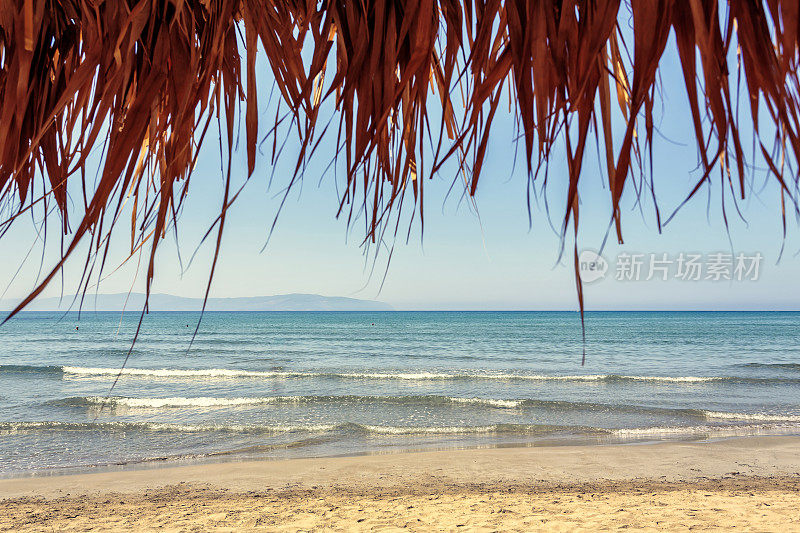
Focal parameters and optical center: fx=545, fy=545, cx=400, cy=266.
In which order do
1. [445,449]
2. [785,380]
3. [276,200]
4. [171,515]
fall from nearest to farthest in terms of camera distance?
1. [276,200]
2. [171,515]
3. [445,449]
4. [785,380]

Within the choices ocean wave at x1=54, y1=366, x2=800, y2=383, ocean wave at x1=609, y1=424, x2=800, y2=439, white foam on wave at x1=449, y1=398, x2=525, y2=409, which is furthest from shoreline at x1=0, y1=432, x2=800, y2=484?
ocean wave at x1=54, y1=366, x2=800, y2=383

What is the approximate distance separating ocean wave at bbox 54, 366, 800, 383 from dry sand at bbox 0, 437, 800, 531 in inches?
296

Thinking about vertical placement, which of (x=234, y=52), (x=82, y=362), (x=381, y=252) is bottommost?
(x=82, y=362)

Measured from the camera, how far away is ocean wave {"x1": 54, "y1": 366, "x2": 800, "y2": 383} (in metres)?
15.8

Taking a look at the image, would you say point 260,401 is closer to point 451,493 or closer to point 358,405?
point 358,405

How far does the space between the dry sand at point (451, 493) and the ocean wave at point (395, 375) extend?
7509 mm

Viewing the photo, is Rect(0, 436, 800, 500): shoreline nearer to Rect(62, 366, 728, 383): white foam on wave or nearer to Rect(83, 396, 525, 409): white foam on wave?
Rect(83, 396, 525, 409): white foam on wave

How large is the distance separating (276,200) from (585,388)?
14.8 meters

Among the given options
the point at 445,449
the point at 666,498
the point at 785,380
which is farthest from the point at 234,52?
the point at 785,380

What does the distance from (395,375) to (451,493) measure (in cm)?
1102

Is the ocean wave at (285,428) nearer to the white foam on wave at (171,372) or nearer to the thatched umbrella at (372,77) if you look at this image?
the white foam on wave at (171,372)

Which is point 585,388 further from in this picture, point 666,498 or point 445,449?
point 666,498

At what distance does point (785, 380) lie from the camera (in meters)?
15.6

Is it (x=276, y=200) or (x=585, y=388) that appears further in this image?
(x=585, y=388)
